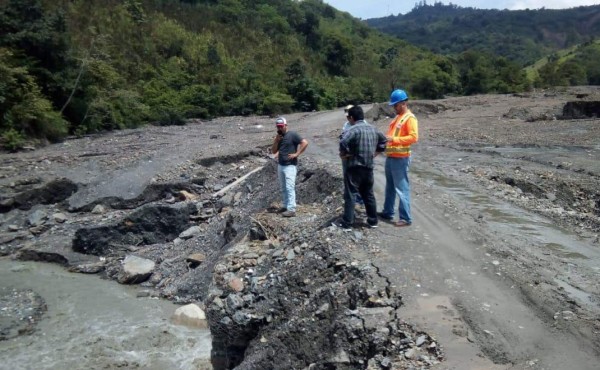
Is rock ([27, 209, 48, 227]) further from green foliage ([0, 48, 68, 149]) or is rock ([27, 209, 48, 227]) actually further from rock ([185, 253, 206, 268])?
green foliage ([0, 48, 68, 149])

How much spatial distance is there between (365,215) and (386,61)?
53.1 m

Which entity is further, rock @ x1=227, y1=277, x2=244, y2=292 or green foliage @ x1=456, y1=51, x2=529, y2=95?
green foliage @ x1=456, y1=51, x2=529, y2=95

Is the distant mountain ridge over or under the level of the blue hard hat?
over

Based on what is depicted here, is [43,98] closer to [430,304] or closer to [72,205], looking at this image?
[72,205]

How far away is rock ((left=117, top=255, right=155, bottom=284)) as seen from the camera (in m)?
11.2

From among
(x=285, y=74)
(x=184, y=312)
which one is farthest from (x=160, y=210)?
(x=285, y=74)

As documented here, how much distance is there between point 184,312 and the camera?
30.6 ft

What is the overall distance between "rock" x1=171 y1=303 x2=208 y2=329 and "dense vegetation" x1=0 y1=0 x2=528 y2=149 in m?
13.1

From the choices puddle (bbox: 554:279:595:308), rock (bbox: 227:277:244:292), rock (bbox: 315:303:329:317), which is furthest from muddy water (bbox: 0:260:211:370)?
puddle (bbox: 554:279:595:308)

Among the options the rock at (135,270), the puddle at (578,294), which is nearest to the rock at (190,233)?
the rock at (135,270)

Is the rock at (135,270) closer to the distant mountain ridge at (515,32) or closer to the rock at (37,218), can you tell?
the rock at (37,218)

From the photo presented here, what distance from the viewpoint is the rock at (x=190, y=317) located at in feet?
30.1

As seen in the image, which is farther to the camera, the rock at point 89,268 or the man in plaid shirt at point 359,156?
the rock at point 89,268

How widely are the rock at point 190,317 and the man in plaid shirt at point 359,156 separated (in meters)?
3.43
